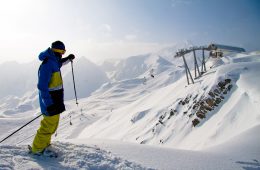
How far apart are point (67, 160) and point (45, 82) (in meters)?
1.80

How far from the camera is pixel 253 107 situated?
14.2 m

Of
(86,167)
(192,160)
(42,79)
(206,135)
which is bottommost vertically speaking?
(206,135)

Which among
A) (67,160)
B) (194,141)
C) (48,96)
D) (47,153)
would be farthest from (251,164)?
(194,141)

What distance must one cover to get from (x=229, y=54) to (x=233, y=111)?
26.7m

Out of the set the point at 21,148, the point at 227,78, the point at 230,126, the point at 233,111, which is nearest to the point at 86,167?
the point at 21,148

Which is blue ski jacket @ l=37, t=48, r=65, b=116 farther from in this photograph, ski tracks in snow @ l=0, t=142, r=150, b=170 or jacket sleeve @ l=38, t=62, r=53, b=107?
ski tracks in snow @ l=0, t=142, r=150, b=170

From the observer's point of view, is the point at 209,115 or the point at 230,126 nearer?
the point at 230,126

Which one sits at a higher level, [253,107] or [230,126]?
[253,107]

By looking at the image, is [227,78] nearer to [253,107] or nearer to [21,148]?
[253,107]

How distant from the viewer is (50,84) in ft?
20.0

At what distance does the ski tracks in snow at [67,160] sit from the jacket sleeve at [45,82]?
1135mm

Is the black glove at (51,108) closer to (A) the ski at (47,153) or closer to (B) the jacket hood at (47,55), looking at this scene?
(A) the ski at (47,153)

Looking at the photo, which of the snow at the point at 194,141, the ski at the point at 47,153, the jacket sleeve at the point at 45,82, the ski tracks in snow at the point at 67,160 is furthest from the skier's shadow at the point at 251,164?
the jacket sleeve at the point at 45,82

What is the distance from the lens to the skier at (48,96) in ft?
19.3
